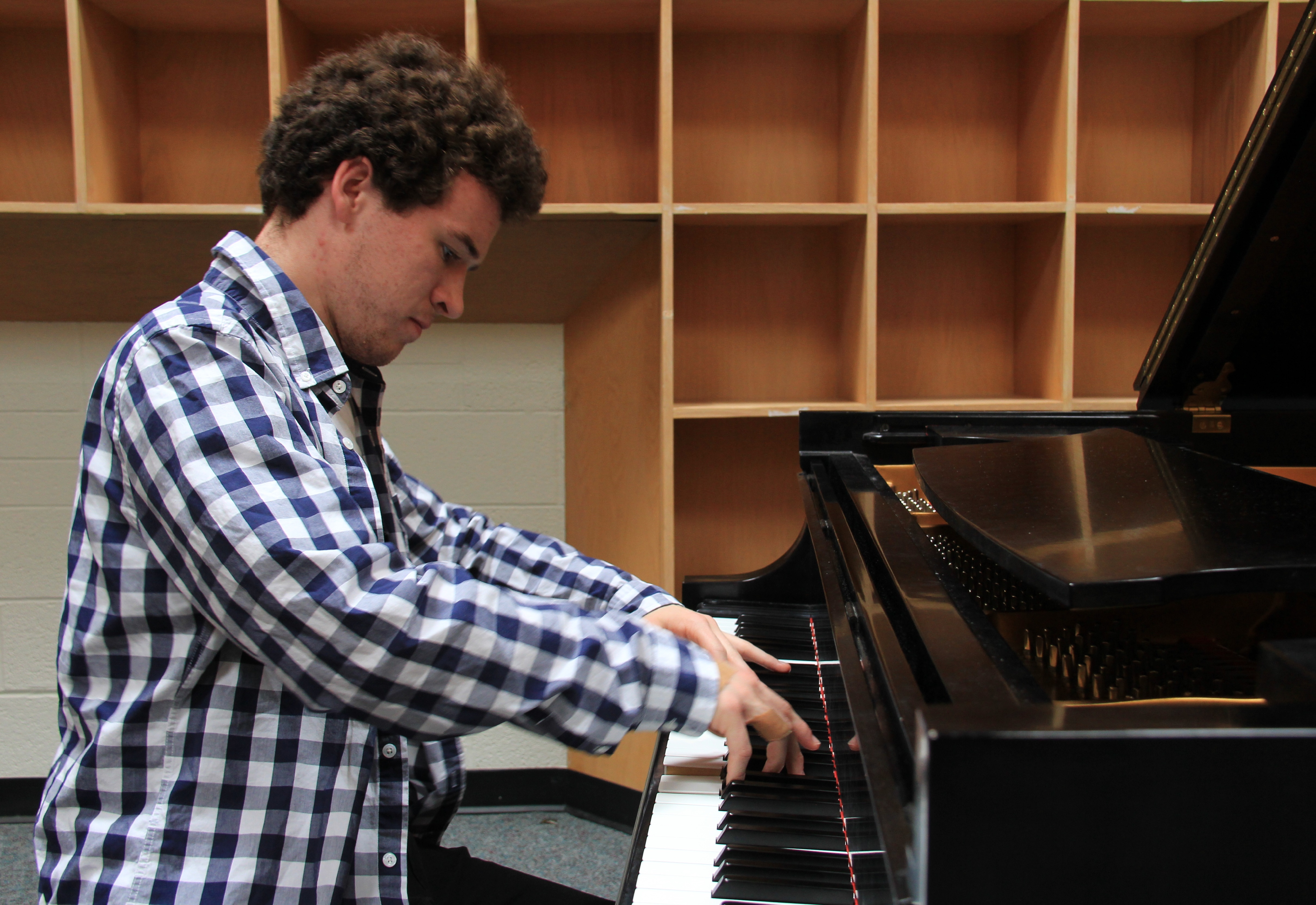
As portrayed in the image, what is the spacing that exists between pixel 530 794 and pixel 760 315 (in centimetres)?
144

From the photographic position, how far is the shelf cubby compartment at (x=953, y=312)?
2.36 metres

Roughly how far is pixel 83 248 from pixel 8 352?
1.64 ft

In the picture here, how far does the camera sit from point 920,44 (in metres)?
2.32

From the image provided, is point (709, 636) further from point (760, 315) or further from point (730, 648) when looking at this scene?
point (760, 315)

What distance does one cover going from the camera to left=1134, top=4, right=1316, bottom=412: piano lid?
1057mm

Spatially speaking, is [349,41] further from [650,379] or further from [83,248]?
[650,379]

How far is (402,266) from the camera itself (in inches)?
40.9

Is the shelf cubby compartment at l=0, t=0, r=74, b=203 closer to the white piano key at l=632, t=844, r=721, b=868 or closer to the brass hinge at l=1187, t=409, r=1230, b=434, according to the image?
the white piano key at l=632, t=844, r=721, b=868

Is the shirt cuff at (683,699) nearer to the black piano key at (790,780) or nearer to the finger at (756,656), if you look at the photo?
the black piano key at (790,780)

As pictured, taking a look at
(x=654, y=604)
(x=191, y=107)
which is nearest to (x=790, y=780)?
(x=654, y=604)

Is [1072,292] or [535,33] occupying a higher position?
[535,33]

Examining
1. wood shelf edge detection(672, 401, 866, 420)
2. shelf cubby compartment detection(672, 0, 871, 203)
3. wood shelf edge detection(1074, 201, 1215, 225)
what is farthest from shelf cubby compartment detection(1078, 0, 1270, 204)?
wood shelf edge detection(672, 401, 866, 420)

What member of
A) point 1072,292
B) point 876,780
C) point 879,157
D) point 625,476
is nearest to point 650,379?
point 625,476

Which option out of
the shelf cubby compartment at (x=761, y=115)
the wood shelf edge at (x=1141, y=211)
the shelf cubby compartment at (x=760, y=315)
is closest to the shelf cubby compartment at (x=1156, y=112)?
the wood shelf edge at (x=1141, y=211)
